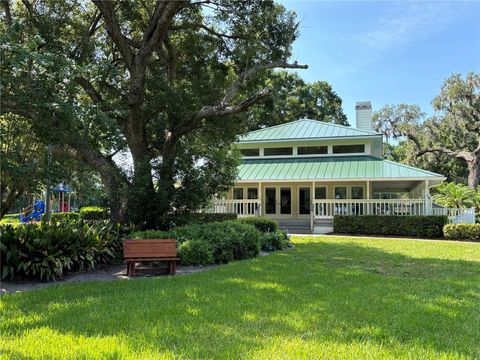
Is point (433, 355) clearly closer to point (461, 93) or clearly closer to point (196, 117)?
point (196, 117)

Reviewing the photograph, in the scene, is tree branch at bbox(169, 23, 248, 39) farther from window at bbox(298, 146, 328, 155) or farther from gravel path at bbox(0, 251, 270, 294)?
window at bbox(298, 146, 328, 155)

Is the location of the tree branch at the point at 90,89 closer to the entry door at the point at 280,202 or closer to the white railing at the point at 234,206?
the white railing at the point at 234,206

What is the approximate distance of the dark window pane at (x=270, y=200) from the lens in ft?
82.3

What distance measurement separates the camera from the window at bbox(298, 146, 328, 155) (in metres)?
25.2

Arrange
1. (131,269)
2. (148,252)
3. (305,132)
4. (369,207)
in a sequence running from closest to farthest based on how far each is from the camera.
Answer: (131,269), (148,252), (369,207), (305,132)

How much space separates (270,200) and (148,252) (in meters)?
17.3

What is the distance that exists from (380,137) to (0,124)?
66.3ft

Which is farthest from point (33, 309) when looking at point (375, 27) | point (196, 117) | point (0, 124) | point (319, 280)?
point (375, 27)

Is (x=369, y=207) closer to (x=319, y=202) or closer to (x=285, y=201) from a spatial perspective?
(x=319, y=202)

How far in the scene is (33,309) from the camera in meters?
5.41

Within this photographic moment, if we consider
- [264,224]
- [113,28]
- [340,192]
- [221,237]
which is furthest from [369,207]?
[113,28]

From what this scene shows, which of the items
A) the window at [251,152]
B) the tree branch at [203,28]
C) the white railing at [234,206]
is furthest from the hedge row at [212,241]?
the window at [251,152]

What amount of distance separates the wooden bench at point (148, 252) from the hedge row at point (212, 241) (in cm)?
105

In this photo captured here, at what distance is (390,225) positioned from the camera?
61.7ft
